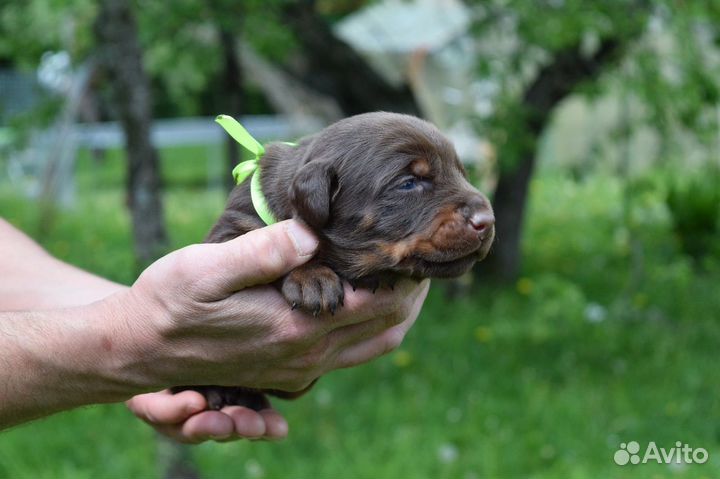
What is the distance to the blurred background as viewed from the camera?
522 cm

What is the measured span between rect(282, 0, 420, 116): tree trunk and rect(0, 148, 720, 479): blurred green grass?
1.72 metres

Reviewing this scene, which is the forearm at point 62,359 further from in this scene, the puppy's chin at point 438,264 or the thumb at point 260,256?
the puppy's chin at point 438,264

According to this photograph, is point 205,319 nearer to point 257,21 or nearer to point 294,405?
point 294,405

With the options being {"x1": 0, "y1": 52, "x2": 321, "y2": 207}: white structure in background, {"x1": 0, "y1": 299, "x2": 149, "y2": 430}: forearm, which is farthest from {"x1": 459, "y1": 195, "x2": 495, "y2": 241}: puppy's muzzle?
{"x1": 0, "y1": 52, "x2": 321, "y2": 207}: white structure in background

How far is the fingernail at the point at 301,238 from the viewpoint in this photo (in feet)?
7.87

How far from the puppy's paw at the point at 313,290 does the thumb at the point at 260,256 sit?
46 millimetres

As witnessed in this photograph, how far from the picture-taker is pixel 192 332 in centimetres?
248

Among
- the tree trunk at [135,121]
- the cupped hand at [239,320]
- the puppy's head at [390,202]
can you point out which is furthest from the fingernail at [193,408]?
the tree trunk at [135,121]

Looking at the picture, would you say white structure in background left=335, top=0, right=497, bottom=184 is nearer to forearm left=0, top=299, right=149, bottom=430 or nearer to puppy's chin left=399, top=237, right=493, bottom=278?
puppy's chin left=399, top=237, right=493, bottom=278

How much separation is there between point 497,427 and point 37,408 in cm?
356

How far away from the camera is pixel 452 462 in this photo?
5172 mm

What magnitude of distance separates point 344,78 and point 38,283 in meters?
5.47

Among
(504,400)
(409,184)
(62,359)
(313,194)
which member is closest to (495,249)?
(504,400)

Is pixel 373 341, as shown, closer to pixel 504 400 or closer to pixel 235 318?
pixel 235 318
